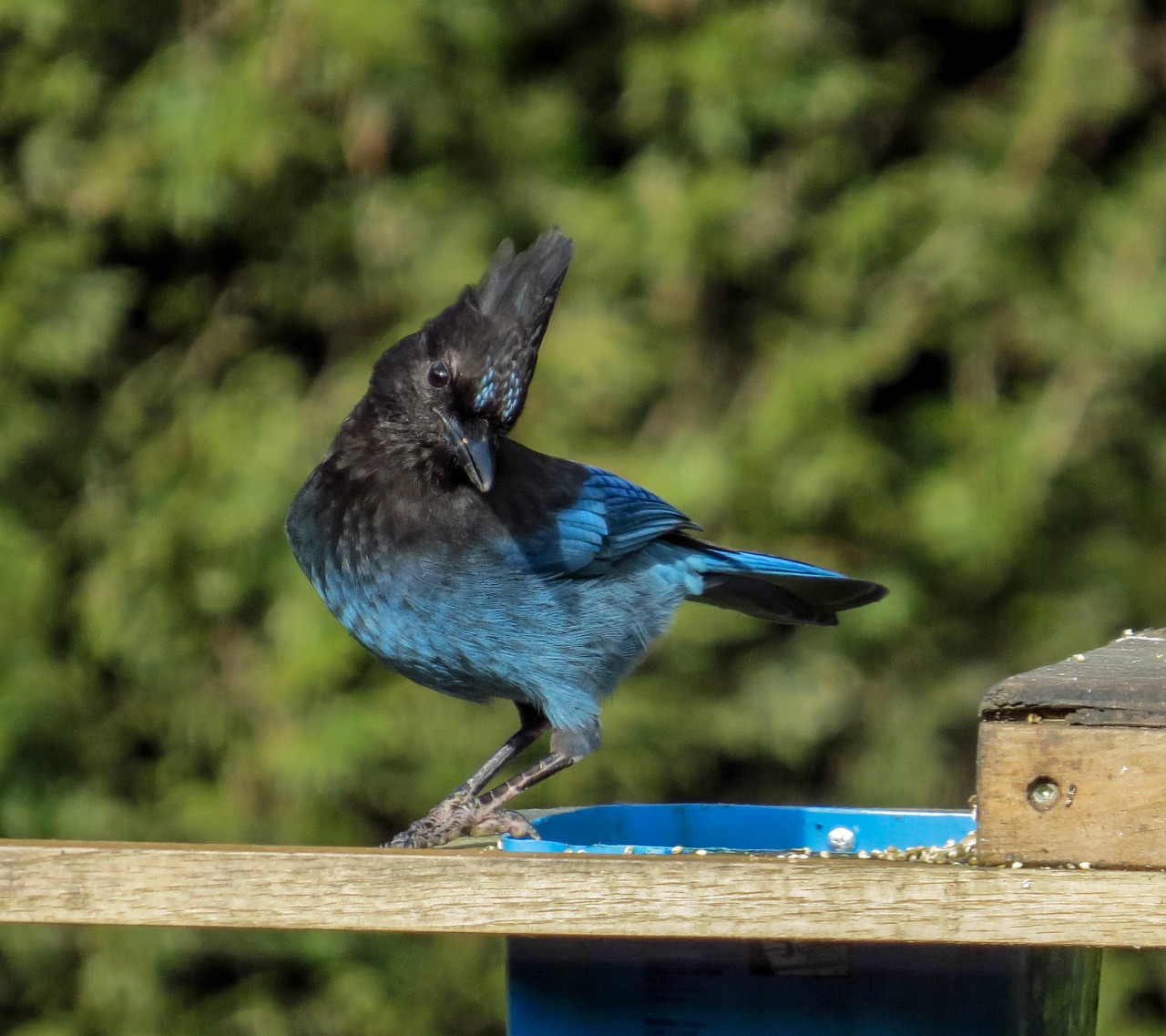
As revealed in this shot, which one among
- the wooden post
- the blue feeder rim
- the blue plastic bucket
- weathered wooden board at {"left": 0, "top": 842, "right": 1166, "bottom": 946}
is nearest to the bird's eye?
the blue feeder rim

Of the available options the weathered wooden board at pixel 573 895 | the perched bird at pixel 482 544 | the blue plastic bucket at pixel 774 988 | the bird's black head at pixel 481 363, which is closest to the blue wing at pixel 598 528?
the perched bird at pixel 482 544

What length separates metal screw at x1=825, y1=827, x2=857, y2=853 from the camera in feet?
7.95

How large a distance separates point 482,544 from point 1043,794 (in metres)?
1.14

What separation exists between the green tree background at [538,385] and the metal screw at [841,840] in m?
1.51

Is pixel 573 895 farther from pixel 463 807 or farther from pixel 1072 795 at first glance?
pixel 463 807

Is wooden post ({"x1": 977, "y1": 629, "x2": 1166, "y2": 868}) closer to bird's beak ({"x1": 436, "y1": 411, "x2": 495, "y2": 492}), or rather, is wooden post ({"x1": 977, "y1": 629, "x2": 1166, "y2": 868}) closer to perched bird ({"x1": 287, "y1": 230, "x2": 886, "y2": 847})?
perched bird ({"x1": 287, "y1": 230, "x2": 886, "y2": 847})

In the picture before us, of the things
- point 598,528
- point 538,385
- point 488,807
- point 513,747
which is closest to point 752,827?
point 488,807

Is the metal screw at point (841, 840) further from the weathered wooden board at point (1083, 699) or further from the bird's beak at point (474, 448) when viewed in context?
the bird's beak at point (474, 448)

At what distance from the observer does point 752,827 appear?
2512 millimetres

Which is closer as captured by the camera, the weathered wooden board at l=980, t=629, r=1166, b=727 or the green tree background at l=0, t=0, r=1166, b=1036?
the weathered wooden board at l=980, t=629, r=1166, b=727

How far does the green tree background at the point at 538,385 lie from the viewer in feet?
12.9

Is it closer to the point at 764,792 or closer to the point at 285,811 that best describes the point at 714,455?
the point at 764,792

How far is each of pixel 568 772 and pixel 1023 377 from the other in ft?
5.26

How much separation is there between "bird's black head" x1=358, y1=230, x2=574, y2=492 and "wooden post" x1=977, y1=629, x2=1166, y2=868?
1.00 meters
